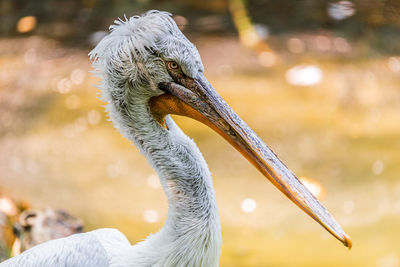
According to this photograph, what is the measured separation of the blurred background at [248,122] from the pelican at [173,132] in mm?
1574

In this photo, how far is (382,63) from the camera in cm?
596

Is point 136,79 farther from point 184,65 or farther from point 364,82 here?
point 364,82

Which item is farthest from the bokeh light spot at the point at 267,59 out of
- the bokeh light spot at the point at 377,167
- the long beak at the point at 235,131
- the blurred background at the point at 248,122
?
the long beak at the point at 235,131

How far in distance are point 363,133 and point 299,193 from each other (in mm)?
3243

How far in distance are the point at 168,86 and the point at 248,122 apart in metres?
3.15

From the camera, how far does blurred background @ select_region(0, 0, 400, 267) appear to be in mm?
3742

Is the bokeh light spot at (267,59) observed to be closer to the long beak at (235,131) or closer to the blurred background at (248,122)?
the blurred background at (248,122)

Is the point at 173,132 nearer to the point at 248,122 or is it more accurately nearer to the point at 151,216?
the point at 151,216

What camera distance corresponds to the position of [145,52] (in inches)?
72.1

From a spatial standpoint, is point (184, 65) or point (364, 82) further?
A: point (364, 82)

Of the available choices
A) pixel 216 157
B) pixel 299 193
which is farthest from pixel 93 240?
pixel 216 157

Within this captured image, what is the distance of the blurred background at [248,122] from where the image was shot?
374cm

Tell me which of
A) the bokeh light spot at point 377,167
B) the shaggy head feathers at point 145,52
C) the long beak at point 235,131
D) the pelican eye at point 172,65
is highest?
the shaggy head feathers at point 145,52

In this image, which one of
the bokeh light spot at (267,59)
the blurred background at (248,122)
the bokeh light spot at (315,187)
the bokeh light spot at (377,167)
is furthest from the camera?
the bokeh light spot at (267,59)
